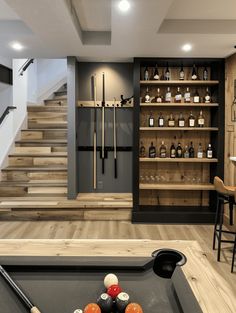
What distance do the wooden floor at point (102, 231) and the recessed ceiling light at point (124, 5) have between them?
110 inches

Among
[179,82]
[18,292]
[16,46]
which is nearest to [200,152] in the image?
[179,82]

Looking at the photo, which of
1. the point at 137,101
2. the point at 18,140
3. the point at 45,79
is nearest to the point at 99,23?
the point at 137,101

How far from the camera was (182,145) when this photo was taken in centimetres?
525

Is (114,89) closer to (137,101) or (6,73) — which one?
(137,101)

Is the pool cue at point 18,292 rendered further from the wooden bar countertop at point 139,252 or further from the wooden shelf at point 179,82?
the wooden shelf at point 179,82

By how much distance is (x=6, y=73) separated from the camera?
609 cm

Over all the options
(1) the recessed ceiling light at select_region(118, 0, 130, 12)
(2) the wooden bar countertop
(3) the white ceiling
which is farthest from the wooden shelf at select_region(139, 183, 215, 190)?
(2) the wooden bar countertop

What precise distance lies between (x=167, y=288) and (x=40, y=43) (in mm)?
3683

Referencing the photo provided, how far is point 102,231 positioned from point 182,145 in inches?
76.4

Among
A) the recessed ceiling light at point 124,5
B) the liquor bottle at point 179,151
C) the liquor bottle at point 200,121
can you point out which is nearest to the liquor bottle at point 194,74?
the liquor bottle at point 200,121

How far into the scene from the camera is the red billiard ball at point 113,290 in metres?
1.24

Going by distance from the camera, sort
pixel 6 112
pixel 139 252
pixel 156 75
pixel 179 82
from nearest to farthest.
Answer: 1. pixel 139 252
2. pixel 179 82
3. pixel 156 75
4. pixel 6 112

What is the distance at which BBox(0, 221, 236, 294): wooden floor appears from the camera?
Answer: 4258 millimetres

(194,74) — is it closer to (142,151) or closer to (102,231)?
(142,151)
